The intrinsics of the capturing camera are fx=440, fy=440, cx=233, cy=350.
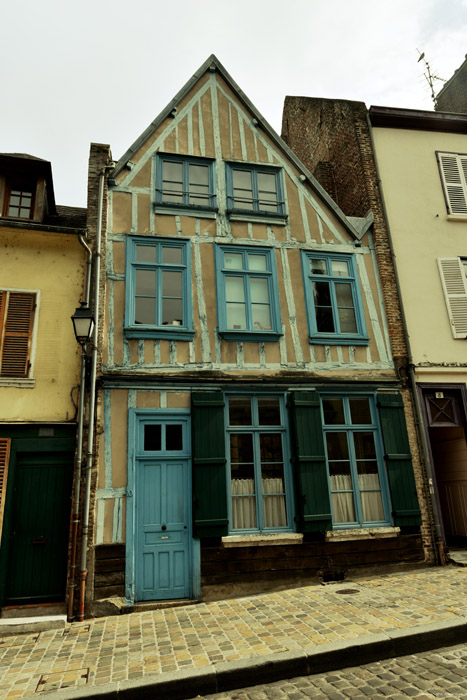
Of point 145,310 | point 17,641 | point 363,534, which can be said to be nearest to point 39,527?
point 17,641

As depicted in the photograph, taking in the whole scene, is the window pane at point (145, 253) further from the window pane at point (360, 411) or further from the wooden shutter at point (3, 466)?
the window pane at point (360, 411)

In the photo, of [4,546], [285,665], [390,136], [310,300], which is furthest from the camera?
[390,136]

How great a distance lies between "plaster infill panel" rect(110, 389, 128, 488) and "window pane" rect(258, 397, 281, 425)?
2302 mm

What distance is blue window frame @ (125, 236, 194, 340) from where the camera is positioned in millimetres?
7598

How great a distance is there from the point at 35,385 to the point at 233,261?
4.14 m

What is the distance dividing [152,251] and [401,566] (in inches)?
276

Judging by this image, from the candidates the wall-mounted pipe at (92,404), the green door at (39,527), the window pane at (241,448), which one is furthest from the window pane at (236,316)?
the green door at (39,527)

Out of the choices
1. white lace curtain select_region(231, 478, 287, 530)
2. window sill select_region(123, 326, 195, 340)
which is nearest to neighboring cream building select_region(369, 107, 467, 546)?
white lace curtain select_region(231, 478, 287, 530)

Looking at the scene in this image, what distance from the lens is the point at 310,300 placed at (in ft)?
27.5

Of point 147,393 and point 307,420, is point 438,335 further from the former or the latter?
point 147,393

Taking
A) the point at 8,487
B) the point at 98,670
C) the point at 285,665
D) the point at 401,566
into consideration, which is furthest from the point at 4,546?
the point at 401,566

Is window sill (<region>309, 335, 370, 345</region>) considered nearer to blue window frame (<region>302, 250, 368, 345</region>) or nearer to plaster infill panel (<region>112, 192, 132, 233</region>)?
blue window frame (<region>302, 250, 368, 345</region>)

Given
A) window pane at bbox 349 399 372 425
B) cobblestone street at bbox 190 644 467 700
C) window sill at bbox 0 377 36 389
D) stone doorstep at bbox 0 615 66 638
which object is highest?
window sill at bbox 0 377 36 389

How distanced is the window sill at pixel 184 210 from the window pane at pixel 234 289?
131 centimetres
